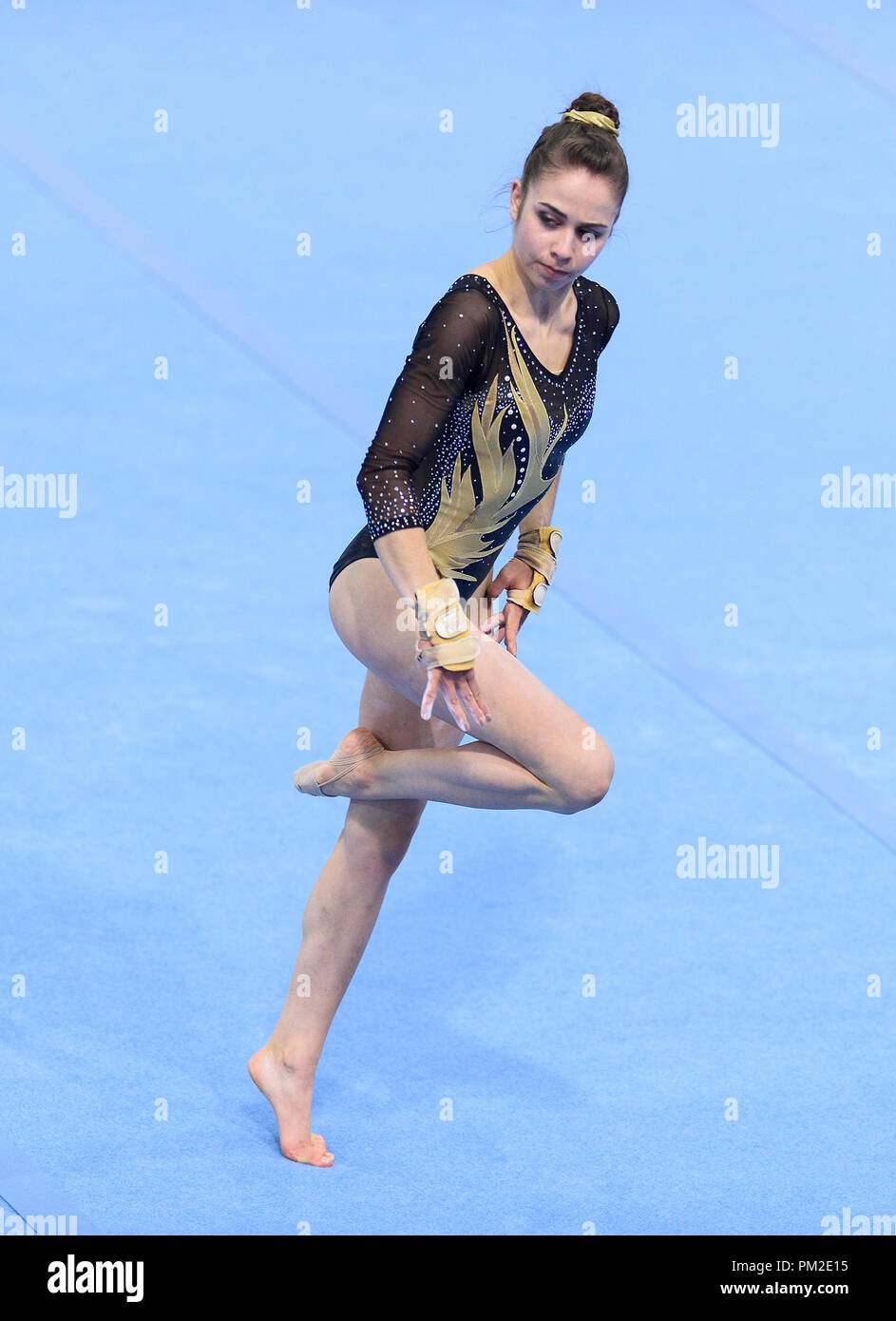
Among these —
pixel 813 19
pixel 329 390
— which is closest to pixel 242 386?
pixel 329 390

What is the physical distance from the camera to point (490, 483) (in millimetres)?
3113

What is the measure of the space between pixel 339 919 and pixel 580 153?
4.92ft

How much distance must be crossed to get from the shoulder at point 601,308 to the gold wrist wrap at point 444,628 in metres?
0.68

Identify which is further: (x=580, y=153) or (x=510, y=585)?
(x=510, y=585)

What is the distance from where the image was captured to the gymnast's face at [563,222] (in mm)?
2904

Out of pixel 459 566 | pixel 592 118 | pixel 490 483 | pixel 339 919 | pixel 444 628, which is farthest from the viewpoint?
pixel 339 919

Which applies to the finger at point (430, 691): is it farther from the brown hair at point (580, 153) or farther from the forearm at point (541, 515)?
the brown hair at point (580, 153)

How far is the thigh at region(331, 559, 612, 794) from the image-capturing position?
2.99 metres

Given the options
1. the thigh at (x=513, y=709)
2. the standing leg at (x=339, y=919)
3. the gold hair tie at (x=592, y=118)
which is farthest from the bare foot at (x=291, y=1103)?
the gold hair tie at (x=592, y=118)

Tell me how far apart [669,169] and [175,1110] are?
24.9ft

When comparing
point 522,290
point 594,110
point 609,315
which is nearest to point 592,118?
point 594,110

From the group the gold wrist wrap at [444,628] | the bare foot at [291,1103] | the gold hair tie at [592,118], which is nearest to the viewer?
the gold wrist wrap at [444,628]

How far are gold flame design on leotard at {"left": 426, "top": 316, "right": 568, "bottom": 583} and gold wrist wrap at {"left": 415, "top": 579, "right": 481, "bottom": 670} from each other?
0.30 metres

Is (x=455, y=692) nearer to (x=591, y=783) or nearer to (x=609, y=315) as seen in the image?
(x=591, y=783)
